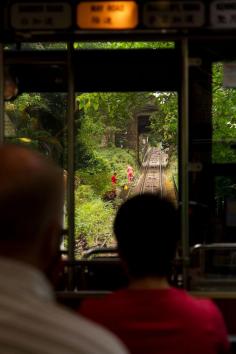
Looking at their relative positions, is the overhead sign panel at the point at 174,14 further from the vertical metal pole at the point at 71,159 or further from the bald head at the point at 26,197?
the bald head at the point at 26,197

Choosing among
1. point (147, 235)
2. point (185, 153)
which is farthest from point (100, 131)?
point (147, 235)

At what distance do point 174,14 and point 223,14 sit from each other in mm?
314

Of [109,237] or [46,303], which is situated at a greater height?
[46,303]

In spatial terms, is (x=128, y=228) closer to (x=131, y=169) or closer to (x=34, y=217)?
(x=34, y=217)

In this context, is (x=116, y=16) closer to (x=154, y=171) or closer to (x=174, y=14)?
(x=174, y=14)

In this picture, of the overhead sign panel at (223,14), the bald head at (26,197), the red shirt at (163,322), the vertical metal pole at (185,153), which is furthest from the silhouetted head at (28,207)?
the vertical metal pole at (185,153)

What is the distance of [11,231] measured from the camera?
1238mm

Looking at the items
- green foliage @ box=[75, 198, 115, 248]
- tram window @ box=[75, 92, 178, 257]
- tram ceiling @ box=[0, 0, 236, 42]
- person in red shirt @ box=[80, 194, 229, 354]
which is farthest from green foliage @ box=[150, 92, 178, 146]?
person in red shirt @ box=[80, 194, 229, 354]

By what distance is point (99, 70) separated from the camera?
4840 millimetres

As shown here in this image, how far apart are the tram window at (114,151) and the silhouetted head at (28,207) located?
11.6 feet

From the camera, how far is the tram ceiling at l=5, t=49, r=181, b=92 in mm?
4680

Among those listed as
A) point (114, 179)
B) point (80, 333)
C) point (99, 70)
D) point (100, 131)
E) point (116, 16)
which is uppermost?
point (116, 16)

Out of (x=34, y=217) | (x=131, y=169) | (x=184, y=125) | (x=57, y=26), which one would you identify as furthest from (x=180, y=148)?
(x=34, y=217)

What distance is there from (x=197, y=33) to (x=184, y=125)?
61 cm
